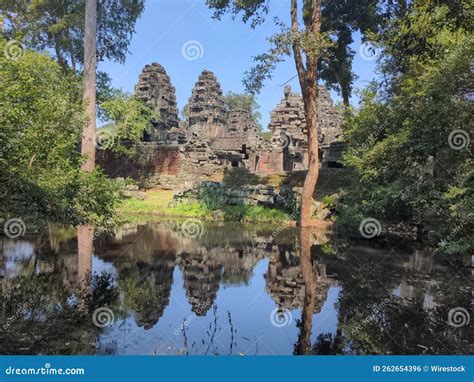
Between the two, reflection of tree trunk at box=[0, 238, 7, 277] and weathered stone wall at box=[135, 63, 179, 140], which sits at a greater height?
weathered stone wall at box=[135, 63, 179, 140]

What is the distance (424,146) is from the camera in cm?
1111

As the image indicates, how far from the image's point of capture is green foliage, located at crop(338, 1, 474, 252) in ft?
30.3

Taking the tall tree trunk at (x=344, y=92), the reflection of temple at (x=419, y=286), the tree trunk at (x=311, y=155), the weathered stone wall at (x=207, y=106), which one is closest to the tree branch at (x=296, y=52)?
the tree trunk at (x=311, y=155)

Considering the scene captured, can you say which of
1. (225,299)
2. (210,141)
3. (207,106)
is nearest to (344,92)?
(210,141)

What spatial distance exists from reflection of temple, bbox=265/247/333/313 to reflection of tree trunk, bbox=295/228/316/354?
7 centimetres

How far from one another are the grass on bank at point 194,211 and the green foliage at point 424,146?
6.46 m

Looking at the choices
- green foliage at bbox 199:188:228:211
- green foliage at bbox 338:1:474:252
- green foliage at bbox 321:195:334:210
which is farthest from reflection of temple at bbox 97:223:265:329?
green foliage at bbox 199:188:228:211

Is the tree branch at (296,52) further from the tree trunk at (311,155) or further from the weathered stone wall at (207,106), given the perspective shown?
the weathered stone wall at (207,106)

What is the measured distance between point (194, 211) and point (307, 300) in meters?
15.9

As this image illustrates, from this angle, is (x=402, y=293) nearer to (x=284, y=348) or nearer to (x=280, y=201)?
(x=284, y=348)

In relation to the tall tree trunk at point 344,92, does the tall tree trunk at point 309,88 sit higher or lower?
lower

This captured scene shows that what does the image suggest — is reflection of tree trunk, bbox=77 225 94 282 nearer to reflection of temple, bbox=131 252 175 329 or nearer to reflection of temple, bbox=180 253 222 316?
reflection of temple, bbox=131 252 175 329

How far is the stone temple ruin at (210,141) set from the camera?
99.4ft

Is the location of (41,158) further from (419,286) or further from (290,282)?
(419,286)
